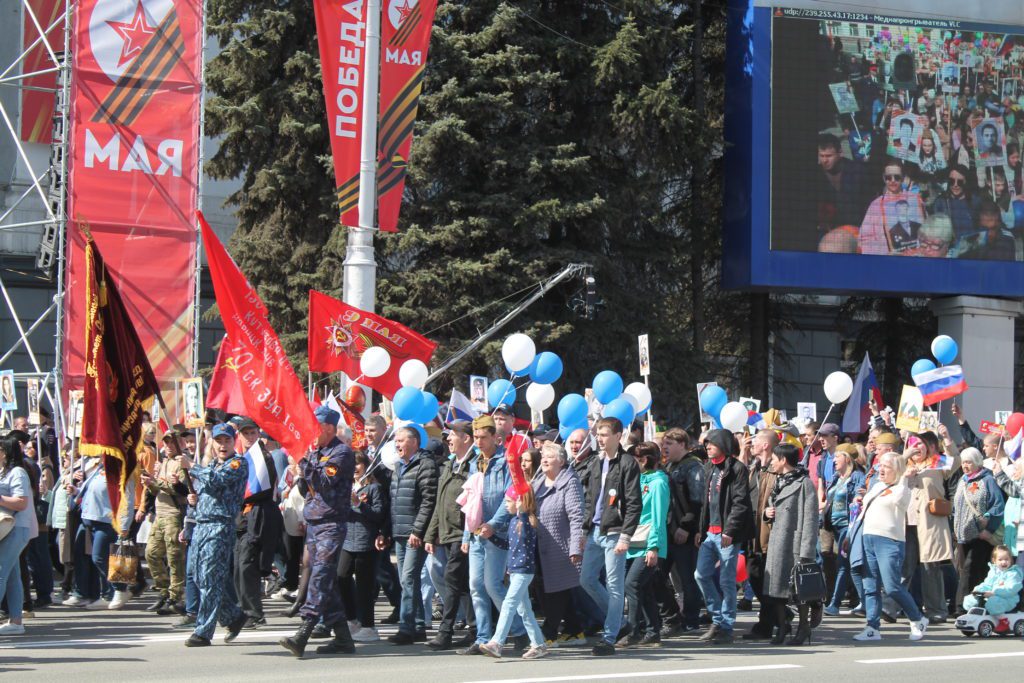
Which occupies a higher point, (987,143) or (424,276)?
(987,143)

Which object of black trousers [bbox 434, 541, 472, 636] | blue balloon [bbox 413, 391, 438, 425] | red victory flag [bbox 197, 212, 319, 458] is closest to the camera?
black trousers [bbox 434, 541, 472, 636]

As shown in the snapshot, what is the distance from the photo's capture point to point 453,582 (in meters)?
11.9

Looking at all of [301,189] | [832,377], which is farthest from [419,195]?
[832,377]

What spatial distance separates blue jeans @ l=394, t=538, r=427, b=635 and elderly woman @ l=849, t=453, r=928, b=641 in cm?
380

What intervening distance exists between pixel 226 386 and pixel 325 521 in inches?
103

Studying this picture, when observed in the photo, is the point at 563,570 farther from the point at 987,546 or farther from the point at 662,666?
the point at 987,546

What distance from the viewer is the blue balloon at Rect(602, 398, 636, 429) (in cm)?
1433

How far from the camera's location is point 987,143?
29234mm

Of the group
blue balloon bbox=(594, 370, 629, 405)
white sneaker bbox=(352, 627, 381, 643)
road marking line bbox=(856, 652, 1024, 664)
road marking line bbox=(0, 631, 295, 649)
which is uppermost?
blue balloon bbox=(594, 370, 629, 405)

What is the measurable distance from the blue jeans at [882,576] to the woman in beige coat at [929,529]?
4.01 ft

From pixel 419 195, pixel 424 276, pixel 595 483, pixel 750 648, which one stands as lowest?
pixel 750 648

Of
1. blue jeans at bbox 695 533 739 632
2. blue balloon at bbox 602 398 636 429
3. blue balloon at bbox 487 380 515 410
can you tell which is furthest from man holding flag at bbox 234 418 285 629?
blue balloon at bbox 487 380 515 410

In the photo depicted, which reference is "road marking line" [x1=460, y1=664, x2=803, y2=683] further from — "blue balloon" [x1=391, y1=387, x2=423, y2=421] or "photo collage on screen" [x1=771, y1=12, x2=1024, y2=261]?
"photo collage on screen" [x1=771, y1=12, x2=1024, y2=261]

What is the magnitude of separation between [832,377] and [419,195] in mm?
10729
